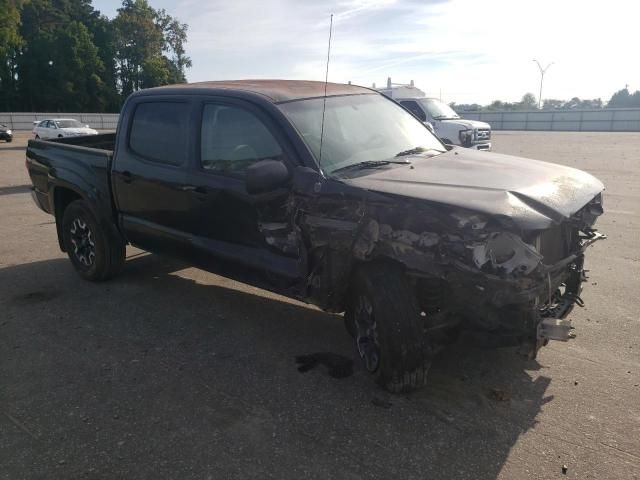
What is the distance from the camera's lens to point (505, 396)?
3412 millimetres

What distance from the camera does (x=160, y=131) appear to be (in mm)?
4777

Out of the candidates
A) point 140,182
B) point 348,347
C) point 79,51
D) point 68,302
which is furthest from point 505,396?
point 79,51

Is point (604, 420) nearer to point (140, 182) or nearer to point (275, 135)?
point (275, 135)

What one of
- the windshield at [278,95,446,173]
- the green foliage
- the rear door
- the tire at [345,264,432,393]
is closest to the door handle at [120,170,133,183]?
the rear door

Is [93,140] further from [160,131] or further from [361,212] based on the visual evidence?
[361,212]

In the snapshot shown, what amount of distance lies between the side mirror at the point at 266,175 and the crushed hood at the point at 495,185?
415 mm

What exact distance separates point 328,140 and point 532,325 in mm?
1839

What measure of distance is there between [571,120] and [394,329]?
51768 millimetres

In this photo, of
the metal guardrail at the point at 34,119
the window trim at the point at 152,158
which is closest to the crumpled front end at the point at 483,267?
the window trim at the point at 152,158

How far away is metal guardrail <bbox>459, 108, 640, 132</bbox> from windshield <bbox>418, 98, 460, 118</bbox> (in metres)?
35.4

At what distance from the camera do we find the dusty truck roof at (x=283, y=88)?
163 inches

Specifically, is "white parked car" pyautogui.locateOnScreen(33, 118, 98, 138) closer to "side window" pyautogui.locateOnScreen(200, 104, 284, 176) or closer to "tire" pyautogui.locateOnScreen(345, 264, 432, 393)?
"side window" pyautogui.locateOnScreen(200, 104, 284, 176)

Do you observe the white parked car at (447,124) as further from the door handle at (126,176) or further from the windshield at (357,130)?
the door handle at (126,176)

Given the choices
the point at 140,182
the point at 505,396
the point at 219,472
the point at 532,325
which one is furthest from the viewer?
the point at 140,182
